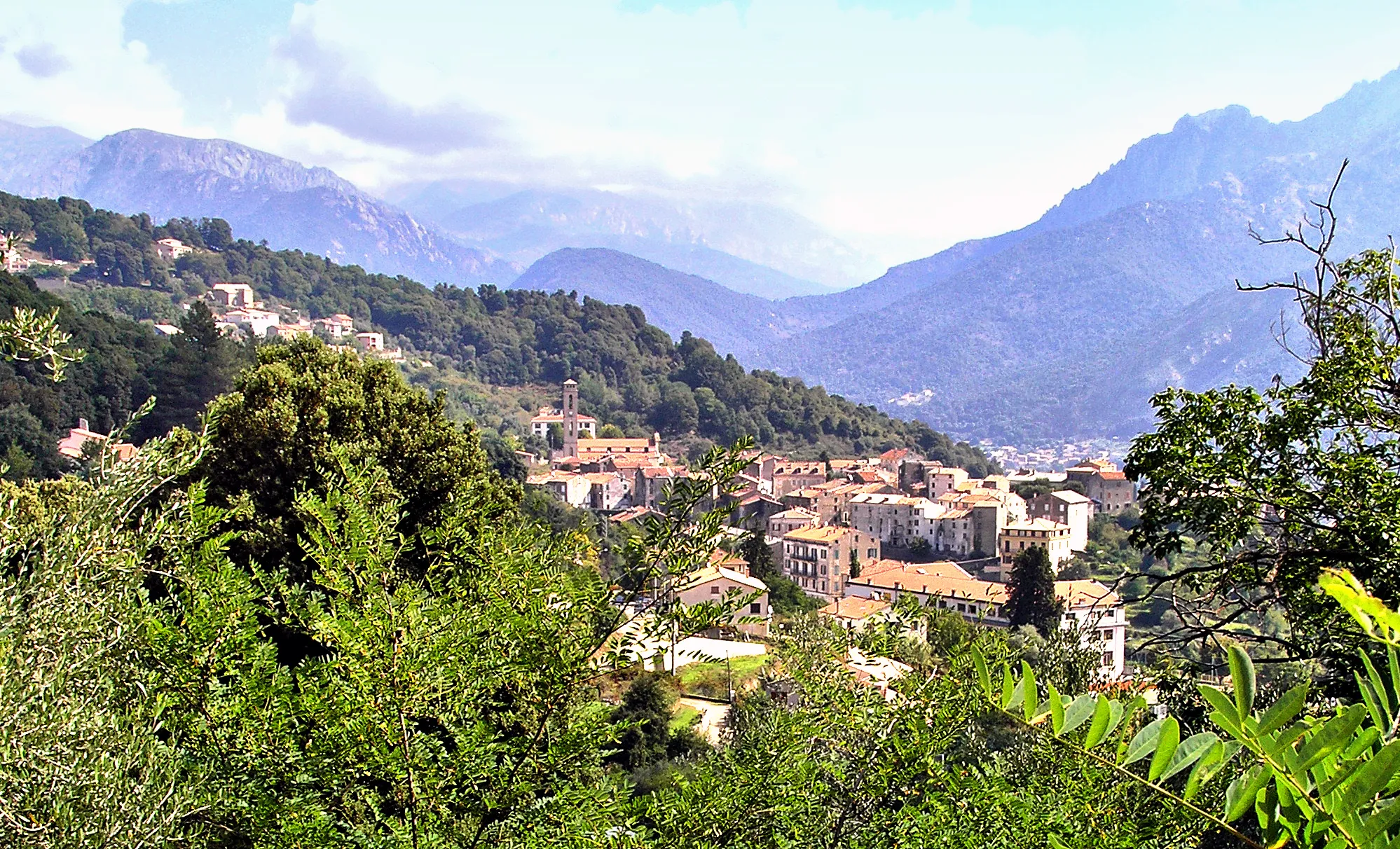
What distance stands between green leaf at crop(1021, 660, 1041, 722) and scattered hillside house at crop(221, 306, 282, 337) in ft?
228

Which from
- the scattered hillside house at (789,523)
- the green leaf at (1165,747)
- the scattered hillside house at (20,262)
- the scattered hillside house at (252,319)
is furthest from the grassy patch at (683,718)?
the scattered hillside house at (20,262)

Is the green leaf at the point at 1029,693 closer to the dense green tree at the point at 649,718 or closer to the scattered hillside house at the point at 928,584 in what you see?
the dense green tree at the point at 649,718

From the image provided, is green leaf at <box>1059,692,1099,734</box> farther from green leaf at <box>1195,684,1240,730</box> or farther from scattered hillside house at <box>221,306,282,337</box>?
scattered hillside house at <box>221,306,282,337</box>

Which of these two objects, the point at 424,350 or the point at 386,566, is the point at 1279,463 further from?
the point at 424,350

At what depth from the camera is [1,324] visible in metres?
2.88

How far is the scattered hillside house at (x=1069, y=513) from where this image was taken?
165 feet

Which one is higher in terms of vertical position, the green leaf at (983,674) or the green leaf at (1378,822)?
the green leaf at (983,674)

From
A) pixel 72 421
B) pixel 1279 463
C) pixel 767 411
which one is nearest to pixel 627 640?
pixel 1279 463

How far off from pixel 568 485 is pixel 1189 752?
2105 inches

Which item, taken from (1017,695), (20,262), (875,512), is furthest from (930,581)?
(20,262)

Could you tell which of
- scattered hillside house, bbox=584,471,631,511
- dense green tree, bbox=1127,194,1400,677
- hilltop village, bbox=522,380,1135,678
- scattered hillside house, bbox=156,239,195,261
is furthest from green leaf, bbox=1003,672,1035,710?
scattered hillside house, bbox=156,239,195,261

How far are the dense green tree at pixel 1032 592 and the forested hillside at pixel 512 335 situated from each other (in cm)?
4040

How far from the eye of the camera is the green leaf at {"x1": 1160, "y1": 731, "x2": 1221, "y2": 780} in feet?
3.95

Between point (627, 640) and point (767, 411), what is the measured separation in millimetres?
73958
